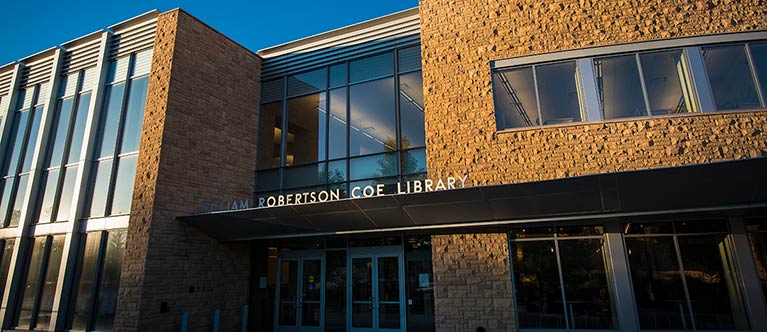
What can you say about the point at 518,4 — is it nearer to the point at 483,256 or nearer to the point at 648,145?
the point at 648,145

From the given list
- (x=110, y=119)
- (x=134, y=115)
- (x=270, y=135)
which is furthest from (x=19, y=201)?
(x=270, y=135)

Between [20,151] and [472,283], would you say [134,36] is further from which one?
[472,283]

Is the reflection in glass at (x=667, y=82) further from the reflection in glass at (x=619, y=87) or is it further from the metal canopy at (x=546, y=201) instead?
the metal canopy at (x=546, y=201)

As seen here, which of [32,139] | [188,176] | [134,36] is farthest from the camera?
[32,139]

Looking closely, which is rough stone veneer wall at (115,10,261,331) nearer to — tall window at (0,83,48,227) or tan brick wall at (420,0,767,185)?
tall window at (0,83,48,227)

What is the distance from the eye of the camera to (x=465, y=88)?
10.7 metres

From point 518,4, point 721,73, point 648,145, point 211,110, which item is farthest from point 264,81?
point 721,73

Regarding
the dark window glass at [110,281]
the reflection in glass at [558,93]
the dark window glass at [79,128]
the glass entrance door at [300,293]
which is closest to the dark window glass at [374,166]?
the glass entrance door at [300,293]

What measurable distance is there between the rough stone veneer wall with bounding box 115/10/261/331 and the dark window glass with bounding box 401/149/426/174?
5388mm

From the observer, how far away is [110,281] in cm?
1176

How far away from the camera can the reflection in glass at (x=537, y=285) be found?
9.33m

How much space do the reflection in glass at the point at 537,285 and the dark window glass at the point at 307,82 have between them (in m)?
8.08

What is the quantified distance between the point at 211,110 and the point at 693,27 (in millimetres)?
12672

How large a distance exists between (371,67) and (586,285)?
8.40 meters
